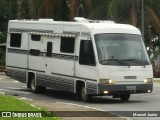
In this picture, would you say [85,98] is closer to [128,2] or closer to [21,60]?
[21,60]

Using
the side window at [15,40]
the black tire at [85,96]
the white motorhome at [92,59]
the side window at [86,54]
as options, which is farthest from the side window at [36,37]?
the black tire at [85,96]

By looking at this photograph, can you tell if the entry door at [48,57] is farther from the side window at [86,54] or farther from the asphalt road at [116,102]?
the side window at [86,54]

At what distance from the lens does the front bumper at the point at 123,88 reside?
65.4 feet

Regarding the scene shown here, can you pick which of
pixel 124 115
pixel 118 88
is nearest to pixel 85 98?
pixel 118 88

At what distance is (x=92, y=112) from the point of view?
53.0ft

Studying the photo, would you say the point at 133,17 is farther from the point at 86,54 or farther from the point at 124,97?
the point at 86,54

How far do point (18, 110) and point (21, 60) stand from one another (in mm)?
11709

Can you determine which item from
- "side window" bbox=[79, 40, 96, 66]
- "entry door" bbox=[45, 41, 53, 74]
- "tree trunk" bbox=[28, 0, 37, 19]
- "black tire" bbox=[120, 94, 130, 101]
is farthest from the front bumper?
"tree trunk" bbox=[28, 0, 37, 19]

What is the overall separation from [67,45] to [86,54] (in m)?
1.44

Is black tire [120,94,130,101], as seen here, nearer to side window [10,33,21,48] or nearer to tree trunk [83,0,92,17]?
side window [10,33,21,48]

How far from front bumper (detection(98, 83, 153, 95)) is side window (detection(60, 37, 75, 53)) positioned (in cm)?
233

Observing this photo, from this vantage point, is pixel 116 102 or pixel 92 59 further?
pixel 116 102

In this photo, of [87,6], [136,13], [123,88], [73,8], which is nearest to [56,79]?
[123,88]

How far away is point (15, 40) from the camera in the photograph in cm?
2589
